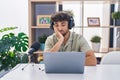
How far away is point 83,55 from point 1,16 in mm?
2382

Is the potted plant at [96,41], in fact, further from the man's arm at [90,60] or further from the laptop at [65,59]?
the laptop at [65,59]

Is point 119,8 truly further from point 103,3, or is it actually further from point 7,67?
point 7,67

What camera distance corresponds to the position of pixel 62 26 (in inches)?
86.4

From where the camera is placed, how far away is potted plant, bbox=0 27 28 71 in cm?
263

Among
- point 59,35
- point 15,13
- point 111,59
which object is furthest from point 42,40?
point 111,59

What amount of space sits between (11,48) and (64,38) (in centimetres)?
85

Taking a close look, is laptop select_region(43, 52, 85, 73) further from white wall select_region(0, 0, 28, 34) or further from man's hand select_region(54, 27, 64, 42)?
white wall select_region(0, 0, 28, 34)

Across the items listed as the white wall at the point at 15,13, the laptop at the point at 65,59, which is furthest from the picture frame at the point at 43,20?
the laptop at the point at 65,59

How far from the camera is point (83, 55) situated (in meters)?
1.38

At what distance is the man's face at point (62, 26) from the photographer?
2.17 m

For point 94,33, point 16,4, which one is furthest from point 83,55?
point 16,4

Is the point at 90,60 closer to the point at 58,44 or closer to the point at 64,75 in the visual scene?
the point at 58,44

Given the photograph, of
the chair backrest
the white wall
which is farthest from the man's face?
the white wall

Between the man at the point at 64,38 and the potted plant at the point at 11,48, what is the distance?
61cm
